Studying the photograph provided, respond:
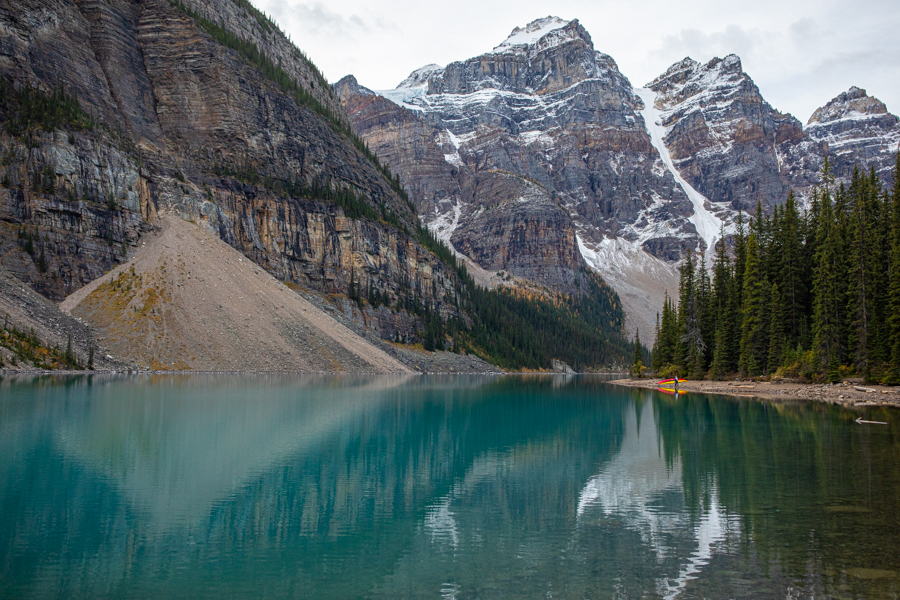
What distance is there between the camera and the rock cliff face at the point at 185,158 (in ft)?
278

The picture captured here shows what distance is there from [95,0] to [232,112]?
3046cm

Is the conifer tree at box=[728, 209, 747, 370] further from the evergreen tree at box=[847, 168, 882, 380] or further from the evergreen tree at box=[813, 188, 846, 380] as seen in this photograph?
the evergreen tree at box=[847, 168, 882, 380]

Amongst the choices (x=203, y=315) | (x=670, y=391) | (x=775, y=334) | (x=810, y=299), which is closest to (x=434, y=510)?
(x=775, y=334)

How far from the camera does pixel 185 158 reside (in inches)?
4636

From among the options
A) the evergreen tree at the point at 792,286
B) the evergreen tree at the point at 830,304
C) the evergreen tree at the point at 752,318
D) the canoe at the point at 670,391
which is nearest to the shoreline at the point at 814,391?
the canoe at the point at 670,391

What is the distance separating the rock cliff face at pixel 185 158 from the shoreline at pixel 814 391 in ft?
253

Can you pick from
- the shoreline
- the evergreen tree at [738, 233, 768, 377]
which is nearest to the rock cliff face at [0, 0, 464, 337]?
the evergreen tree at [738, 233, 768, 377]

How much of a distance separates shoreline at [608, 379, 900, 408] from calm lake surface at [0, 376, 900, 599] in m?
13.2

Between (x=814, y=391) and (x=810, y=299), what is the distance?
50.7 feet

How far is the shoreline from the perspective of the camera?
4347 centimetres

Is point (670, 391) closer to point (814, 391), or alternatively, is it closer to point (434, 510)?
point (814, 391)

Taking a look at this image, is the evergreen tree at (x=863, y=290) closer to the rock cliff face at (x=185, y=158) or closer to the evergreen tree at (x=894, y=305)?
the evergreen tree at (x=894, y=305)

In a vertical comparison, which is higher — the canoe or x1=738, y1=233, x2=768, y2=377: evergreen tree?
x1=738, y1=233, x2=768, y2=377: evergreen tree

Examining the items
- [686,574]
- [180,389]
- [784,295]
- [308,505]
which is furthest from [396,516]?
[784,295]
